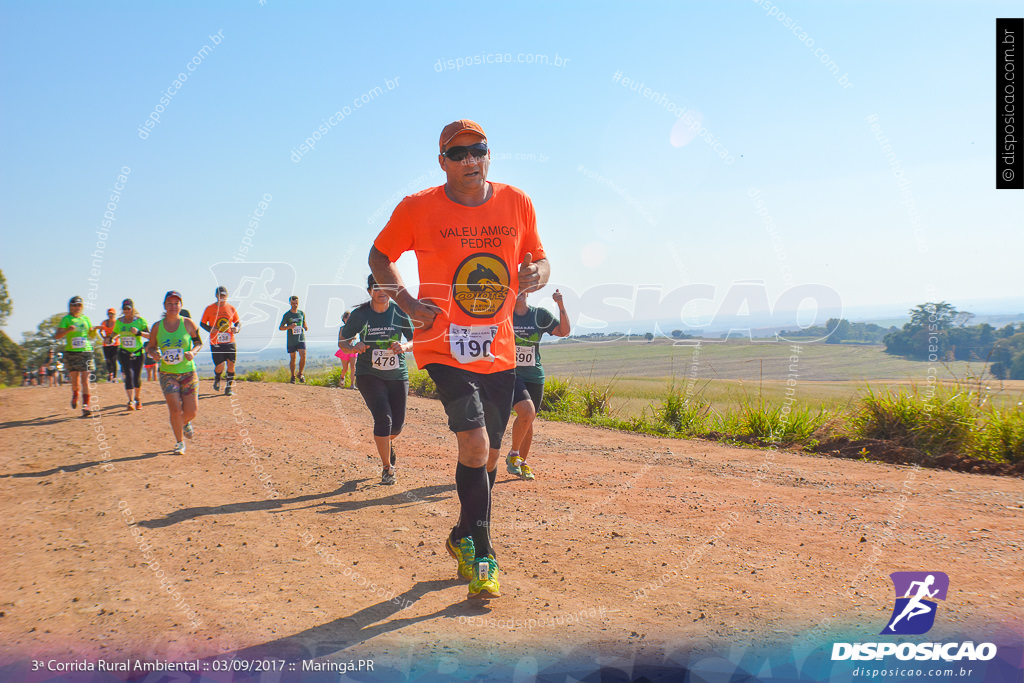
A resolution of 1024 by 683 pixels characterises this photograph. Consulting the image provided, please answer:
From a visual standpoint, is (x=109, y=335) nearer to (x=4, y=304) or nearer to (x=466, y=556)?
(x=466, y=556)

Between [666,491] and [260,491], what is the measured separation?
13.5ft

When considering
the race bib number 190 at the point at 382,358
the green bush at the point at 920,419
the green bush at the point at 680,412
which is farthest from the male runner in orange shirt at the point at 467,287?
the green bush at the point at 680,412

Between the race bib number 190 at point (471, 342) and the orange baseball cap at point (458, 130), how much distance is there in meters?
1.12

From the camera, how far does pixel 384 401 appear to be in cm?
637

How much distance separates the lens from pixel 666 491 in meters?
6.11

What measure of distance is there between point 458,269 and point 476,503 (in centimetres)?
142

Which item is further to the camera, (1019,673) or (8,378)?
(8,378)

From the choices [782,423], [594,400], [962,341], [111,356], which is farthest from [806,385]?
[111,356]

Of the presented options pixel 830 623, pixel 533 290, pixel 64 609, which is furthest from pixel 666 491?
pixel 64 609

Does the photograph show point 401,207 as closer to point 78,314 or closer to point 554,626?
point 554,626

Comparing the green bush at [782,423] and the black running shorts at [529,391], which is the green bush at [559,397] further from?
the black running shorts at [529,391]

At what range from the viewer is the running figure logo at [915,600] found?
3.28 m

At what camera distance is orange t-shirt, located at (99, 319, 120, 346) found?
12562mm

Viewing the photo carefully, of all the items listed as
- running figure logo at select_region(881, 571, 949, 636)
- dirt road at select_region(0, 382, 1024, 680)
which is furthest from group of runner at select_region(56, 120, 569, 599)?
running figure logo at select_region(881, 571, 949, 636)
